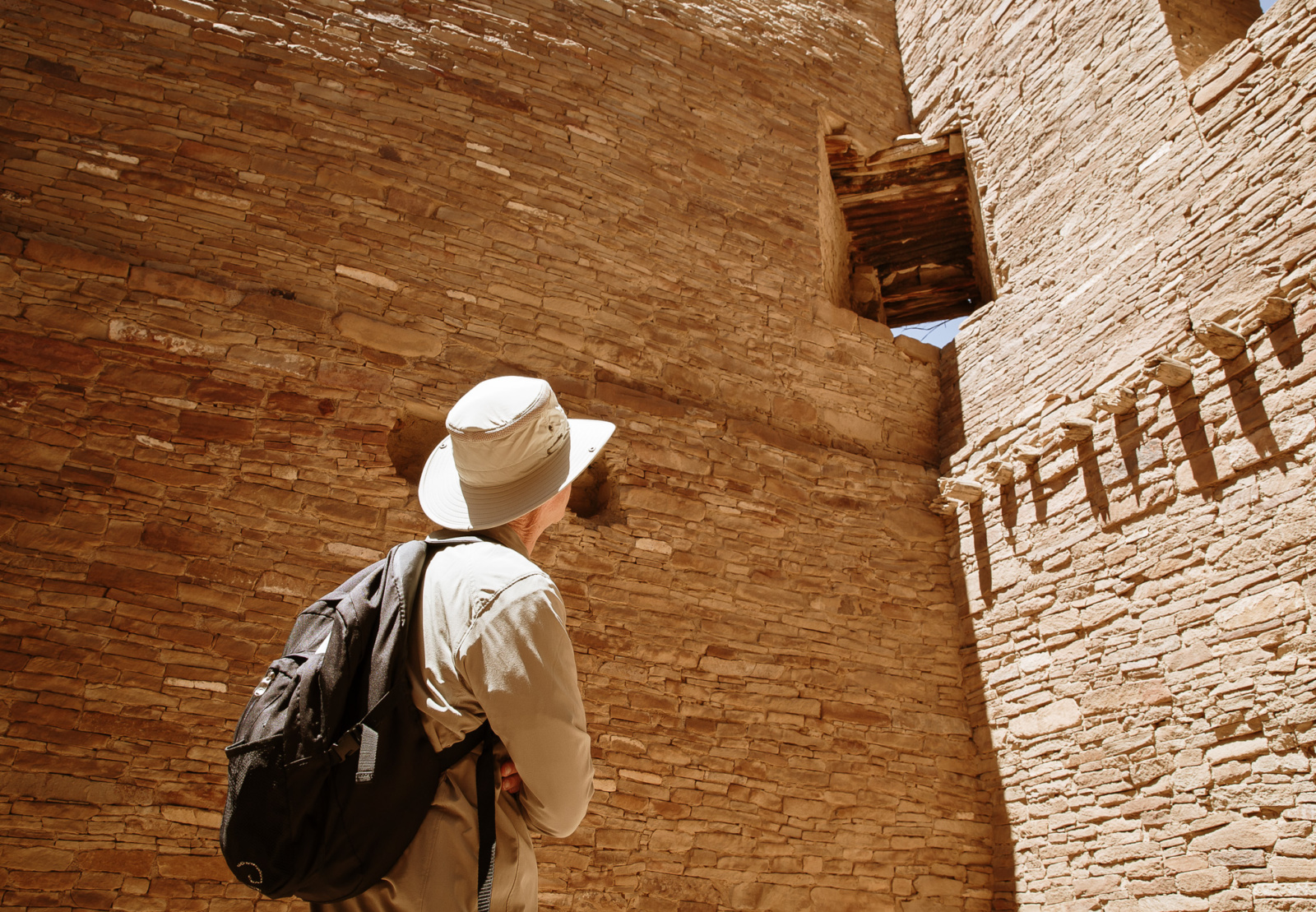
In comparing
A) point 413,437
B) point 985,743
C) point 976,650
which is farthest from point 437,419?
point 985,743

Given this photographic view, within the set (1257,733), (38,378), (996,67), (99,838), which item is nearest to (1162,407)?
(1257,733)

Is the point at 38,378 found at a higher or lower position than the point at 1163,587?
higher

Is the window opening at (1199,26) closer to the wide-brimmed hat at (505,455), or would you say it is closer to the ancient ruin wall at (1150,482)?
the ancient ruin wall at (1150,482)

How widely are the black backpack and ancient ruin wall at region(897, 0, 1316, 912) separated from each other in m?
3.40

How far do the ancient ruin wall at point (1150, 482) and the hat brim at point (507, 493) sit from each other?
3124mm

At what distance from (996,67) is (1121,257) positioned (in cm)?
236

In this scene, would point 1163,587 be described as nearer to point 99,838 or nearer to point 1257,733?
point 1257,733

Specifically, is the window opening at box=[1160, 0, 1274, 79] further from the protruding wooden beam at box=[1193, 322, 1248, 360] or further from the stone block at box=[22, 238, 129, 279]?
the stone block at box=[22, 238, 129, 279]

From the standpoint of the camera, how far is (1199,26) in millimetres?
5270

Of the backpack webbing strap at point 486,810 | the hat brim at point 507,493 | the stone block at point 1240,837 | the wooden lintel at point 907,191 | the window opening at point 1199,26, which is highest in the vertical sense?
the wooden lintel at point 907,191

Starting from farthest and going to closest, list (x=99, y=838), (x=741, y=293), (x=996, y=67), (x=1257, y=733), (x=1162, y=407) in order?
(x=996, y=67) < (x=741, y=293) < (x=1162, y=407) < (x=1257, y=733) < (x=99, y=838)

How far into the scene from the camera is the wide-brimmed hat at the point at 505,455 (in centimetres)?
180

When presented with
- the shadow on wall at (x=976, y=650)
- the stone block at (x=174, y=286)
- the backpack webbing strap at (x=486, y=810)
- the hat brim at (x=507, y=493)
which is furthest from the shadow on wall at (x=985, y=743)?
the stone block at (x=174, y=286)

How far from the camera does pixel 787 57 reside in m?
6.86
